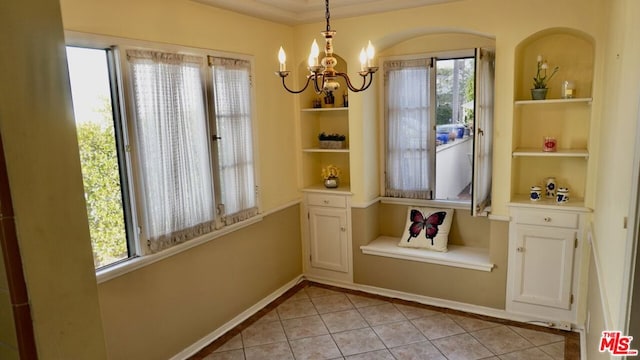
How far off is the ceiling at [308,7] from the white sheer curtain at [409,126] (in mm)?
624

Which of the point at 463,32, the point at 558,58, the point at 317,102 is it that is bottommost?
the point at 317,102

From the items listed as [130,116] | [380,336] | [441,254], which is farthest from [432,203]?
[130,116]

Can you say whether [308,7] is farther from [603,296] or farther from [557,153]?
[603,296]

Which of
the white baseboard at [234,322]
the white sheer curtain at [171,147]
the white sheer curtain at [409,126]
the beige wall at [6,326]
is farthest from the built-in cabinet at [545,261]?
the beige wall at [6,326]

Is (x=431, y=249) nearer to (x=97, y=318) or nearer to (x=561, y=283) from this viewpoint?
(x=561, y=283)

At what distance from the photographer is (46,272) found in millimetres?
914

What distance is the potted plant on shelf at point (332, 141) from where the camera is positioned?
4.41 meters

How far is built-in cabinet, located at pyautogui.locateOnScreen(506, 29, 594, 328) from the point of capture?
3332 millimetres

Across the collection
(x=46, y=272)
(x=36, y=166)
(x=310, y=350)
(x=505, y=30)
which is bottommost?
(x=310, y=350)

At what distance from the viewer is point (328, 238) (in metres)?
4.39

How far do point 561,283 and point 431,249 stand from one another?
3.63ft

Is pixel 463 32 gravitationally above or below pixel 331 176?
above

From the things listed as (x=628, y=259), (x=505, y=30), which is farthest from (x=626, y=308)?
(x=505, y=30)

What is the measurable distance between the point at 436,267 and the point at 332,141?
165 centimetres
